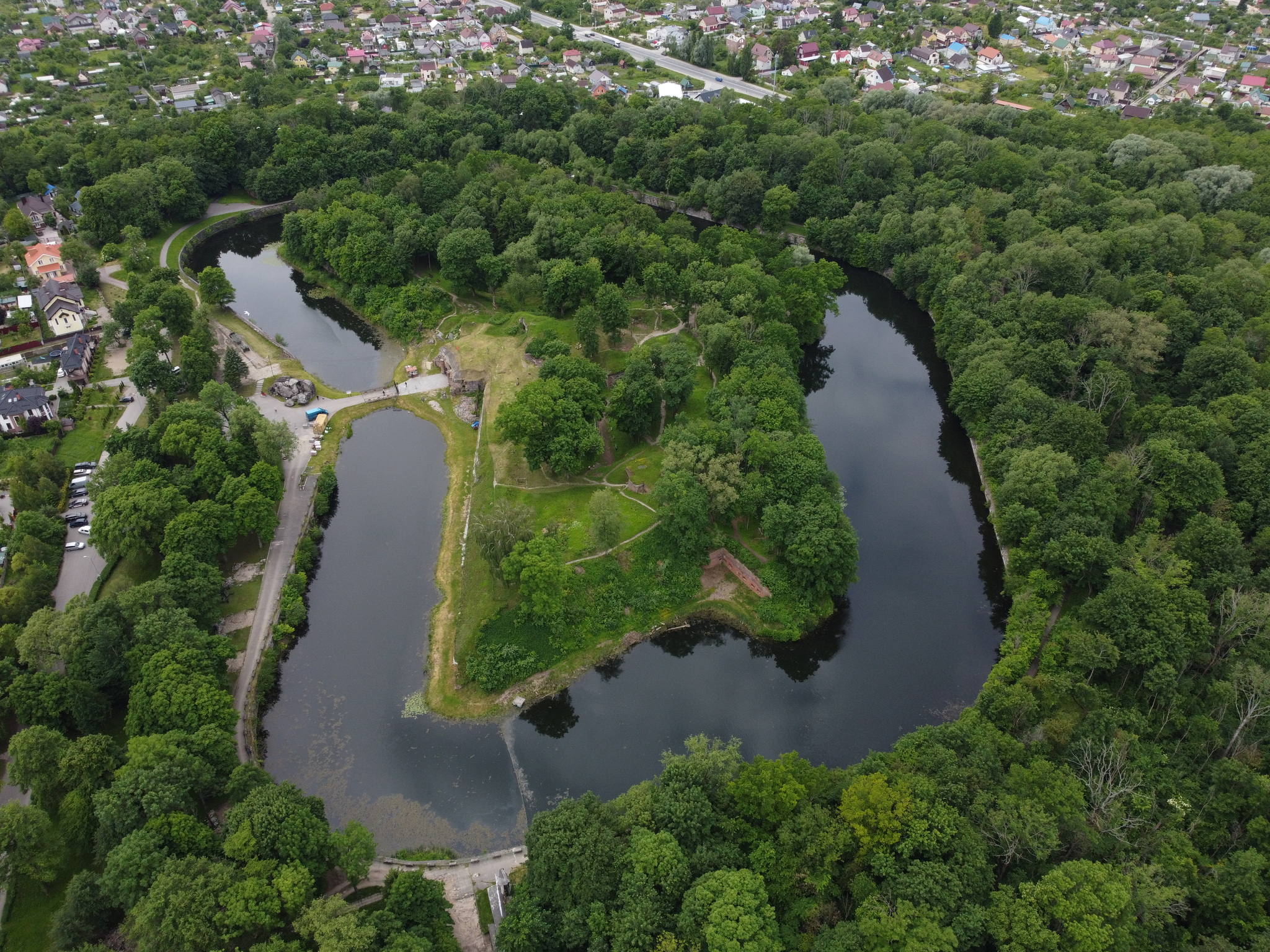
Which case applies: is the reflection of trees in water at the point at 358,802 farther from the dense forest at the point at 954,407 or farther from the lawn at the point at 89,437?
the lawn at the point at 89,437

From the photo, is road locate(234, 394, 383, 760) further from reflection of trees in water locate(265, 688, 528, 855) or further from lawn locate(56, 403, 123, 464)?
lawn locate(56, 403, 123, 464)

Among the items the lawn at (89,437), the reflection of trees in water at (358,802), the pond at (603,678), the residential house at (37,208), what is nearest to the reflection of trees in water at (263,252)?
the residential house at (37,208)

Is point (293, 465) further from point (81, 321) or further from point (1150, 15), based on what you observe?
point (1150, 15)

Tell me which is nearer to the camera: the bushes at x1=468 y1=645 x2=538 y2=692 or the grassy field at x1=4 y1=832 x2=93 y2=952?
the grassy field at x1=4 y1=832 x2=93 y2=952

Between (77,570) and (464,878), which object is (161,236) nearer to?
(77,570)

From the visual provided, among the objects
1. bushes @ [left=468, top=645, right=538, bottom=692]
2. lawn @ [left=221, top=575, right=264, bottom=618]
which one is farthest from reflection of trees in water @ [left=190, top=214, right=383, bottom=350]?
bushes @ [left=468, top=645, right=538, bottom=692]
